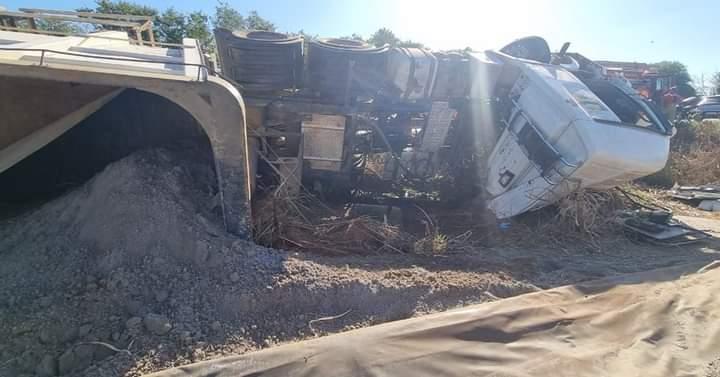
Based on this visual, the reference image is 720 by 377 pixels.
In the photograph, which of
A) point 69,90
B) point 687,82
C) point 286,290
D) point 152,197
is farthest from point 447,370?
point 687,82

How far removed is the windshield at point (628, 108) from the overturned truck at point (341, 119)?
18mm

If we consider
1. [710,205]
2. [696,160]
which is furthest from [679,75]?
[710,205]

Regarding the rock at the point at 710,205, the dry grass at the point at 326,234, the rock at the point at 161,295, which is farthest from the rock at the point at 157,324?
the rock at the point at 710,205

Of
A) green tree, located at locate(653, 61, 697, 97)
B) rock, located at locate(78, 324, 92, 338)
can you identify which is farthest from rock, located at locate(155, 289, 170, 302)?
green tree, located at locate(653, 61, 697, 97)

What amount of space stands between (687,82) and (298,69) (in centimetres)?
2114

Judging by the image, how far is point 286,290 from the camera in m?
2.61

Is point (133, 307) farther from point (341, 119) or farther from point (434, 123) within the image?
point (434, 123)

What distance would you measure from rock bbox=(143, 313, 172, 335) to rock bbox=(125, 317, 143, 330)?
31mm

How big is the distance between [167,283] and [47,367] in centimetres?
69

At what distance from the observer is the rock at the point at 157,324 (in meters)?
2.25

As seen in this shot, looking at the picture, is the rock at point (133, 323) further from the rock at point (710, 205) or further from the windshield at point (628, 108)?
the rock at point (710, 205)

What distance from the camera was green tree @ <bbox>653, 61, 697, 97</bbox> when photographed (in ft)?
57.1

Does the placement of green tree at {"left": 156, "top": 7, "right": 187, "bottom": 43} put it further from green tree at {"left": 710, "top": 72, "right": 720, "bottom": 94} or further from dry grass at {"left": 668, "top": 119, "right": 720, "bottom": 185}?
green tree at {"left": 710, "top": 72, "right": 720, "bottom": 94}

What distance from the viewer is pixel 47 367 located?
6.59 feet
